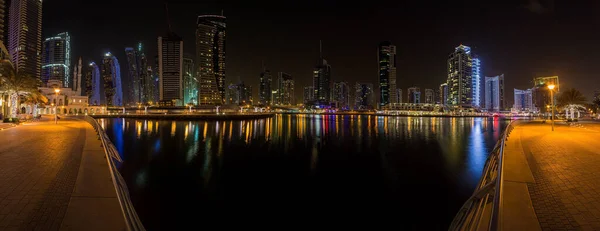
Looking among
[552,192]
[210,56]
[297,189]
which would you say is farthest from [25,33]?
[552,192]

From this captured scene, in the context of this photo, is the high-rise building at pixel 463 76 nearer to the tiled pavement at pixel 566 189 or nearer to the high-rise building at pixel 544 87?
the high-rise building at pixel 544 87

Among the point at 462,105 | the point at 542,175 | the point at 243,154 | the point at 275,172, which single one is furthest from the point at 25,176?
the point at 462,105

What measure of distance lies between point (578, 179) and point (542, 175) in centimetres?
73

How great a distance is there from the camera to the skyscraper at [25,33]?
116 metres

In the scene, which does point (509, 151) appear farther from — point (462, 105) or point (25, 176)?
point (462, 105)

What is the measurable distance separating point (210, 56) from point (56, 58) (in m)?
84.8

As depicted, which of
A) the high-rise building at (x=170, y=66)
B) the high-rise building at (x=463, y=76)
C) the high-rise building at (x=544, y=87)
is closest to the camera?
the high-rise building at (x=544, y=87)

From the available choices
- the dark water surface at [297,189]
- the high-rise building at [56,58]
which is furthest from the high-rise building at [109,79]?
the dark water surface at [297,189]

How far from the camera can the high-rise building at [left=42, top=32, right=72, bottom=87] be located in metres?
165

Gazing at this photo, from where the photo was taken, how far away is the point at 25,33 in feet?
388

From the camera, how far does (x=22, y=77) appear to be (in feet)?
103

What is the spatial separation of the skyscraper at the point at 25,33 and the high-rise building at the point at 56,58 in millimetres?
46222

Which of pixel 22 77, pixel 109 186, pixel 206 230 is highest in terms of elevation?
pixel 22 77

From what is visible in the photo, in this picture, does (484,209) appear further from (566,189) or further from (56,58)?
(56,58)
